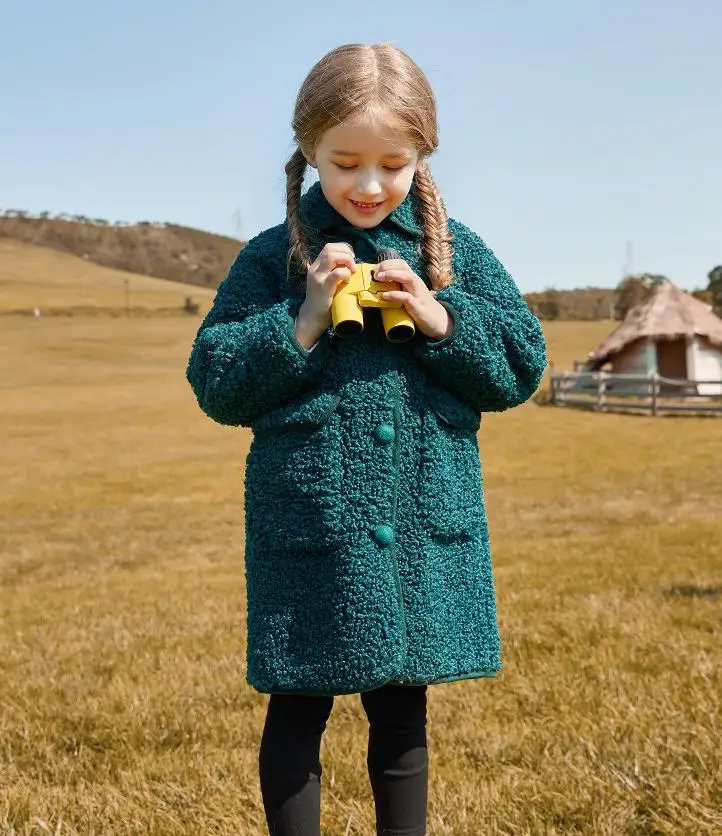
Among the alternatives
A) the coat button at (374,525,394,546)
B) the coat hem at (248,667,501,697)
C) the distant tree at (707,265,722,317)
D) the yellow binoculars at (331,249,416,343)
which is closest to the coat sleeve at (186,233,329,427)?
the yellow binoculars at (331,249,416,343)

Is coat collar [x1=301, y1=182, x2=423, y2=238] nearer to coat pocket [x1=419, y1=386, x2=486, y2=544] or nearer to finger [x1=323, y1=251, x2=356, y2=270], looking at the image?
finger [x1=323, y1=251, x2=356, y2=270]

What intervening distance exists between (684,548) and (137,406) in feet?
82.6

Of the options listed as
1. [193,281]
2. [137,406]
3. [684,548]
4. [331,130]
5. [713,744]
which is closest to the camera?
[331,130]

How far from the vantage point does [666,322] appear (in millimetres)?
33281

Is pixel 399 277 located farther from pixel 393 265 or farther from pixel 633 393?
pixel 633 393

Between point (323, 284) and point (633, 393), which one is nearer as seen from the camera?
point (323, 284)

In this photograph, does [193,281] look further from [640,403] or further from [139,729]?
[139,729]

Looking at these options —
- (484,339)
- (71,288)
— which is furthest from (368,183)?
(71,288)

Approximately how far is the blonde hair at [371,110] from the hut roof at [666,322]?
3189cm

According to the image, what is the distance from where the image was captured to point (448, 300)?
233cm

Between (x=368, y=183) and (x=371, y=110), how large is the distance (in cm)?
16

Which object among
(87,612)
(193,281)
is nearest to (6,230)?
(193,281)

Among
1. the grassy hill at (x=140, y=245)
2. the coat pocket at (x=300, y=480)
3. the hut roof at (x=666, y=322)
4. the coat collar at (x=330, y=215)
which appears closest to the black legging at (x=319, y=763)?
the coat pocket at (x=300, y=480)

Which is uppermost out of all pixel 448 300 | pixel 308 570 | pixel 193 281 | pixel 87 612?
pixel 193 281
